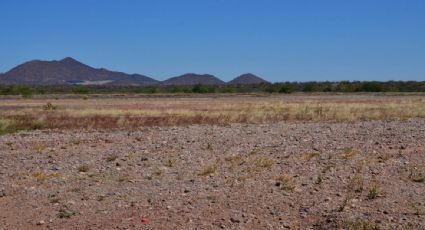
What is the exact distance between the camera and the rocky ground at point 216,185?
9.69 metres

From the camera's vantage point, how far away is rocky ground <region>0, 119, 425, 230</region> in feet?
31.8

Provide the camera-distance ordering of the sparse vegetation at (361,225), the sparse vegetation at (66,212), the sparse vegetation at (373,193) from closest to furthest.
Answer: the sparse vegetation at (361,225) < the sparse vegetation at (66,212) < the sparse vegetation at (373,193)

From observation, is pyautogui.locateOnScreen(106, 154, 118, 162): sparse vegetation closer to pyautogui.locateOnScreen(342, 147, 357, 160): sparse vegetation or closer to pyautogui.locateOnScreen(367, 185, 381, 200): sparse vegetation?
pyautogui.locateOnScreen(342, 147, 357, 160): sparse vegetation

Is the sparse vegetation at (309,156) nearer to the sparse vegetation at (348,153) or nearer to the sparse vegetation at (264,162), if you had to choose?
the sparse vegetation at (348,153)

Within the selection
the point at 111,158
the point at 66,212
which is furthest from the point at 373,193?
the point at 111,158

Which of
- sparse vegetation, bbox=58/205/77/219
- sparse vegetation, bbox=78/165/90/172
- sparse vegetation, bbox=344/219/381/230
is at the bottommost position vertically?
sparse vegetation, bbox=58/205/77/219

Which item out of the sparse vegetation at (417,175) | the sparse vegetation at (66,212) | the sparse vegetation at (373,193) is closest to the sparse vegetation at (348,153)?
the sparse vegetation at (417,175)

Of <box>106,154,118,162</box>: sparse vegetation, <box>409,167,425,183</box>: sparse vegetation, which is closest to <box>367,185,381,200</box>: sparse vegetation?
<box>409,167,425,183</box>: sparse vegetation

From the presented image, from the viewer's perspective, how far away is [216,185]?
12.0 meters

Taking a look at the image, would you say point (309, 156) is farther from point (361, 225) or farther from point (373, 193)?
point (361, 225)

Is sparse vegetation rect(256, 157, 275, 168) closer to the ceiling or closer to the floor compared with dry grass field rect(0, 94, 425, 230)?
closer to the ceiling

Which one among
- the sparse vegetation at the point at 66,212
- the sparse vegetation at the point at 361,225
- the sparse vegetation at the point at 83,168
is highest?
the sparse vegetation at the point at 83,168

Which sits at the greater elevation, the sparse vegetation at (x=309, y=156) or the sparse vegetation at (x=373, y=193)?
the sparse vegetation at (x=373, y=193)

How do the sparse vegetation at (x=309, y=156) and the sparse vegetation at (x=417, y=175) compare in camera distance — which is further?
the sparse vegetation at (x=309, y=156)
